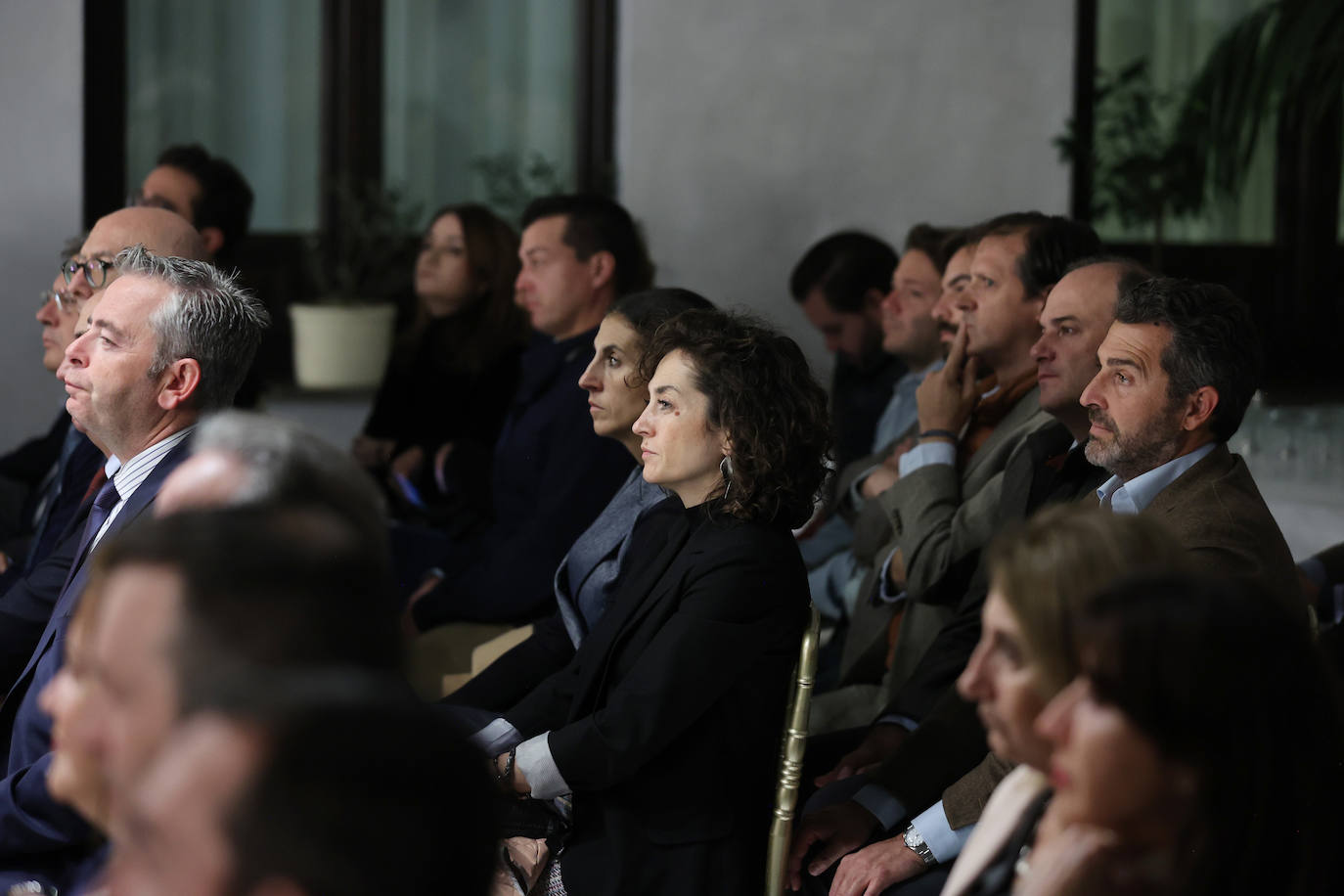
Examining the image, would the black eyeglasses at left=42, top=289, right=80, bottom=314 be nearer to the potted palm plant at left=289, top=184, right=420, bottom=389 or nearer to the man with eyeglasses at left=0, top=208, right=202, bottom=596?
the man with eyeglasses at left=0, top=208, right=202, bottom=596

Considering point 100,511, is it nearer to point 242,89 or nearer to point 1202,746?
point 1202,746

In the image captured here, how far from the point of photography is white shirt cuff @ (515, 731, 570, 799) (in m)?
2.05

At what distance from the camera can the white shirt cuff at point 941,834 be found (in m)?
2.02

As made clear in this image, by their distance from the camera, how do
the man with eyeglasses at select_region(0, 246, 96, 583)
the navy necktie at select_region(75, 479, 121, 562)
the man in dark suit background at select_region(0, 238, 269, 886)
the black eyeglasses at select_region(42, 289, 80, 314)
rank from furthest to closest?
the black eyeglasses at select_region(42, 289, 80, 314) → the man with eyeglasses at select_region(0, 246, 96, 583) → the navy necktie at select_region(75, 479, 121, 562) → the man in dark suit background at select_region(0, 238, 269, 886)

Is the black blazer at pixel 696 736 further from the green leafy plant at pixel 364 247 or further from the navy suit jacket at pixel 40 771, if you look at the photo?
the green leafy plant at pixel 364 247

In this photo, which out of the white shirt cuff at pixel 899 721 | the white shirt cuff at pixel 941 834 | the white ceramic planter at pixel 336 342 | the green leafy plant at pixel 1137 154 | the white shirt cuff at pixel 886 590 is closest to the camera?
the white shirt cuff at pixel 941 834

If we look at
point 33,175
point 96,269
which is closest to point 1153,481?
point 96,269

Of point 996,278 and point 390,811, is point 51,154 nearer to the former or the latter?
point 996,278

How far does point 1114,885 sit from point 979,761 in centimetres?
120

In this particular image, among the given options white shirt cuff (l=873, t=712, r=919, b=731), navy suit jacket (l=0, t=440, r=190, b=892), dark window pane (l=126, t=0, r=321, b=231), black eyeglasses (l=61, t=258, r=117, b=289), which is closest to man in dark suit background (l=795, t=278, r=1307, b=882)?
white shirt cuff (l=873, t=712, r=919, b=731)

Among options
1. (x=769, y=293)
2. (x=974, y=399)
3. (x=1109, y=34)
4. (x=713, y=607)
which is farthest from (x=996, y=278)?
(x=1109, y=34)

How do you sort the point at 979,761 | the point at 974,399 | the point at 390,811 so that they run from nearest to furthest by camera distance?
the point at 390,811 < the point at 979,761 < the point at 974,399

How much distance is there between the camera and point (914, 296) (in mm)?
3900

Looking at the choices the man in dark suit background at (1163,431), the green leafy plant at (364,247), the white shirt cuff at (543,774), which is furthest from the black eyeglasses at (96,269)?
the green leafy plant at (364,247)
